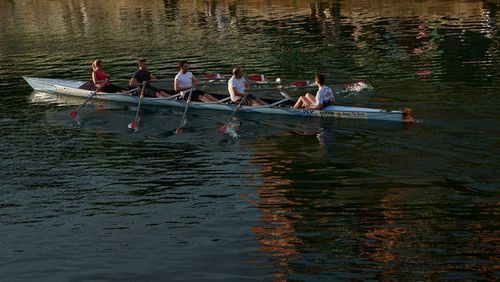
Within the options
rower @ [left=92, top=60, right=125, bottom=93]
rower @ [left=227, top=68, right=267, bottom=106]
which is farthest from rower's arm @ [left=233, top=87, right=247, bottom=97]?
rower @ [left=92, top=60, right=125, bottom=93]

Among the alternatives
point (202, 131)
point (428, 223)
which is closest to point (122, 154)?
point (202, 131)

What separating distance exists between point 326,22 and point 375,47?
14.1m

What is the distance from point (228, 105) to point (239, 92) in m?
0.81

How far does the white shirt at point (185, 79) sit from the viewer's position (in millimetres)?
34125

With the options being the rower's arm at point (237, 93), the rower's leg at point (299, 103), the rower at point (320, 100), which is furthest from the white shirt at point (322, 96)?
the rower's arm at point (237, 93)

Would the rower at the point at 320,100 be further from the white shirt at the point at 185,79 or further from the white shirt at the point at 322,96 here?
the white shirt at the point at 185,79

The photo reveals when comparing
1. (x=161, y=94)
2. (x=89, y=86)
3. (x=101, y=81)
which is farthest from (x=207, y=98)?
(x=89, y=86)

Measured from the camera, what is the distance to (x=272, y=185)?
74.4 feet

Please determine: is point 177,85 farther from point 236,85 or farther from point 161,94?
point 236,85

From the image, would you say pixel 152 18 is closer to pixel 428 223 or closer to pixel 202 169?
pixel 202 169

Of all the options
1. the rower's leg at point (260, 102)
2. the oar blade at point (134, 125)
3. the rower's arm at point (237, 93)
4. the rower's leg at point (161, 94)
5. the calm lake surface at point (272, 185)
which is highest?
the rower's arm at point (237, 93)

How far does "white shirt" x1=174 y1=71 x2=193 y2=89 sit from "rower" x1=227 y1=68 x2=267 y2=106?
9.48 feet

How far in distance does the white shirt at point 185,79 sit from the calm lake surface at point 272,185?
140 cm

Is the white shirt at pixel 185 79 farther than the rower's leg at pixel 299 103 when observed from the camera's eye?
Yes
